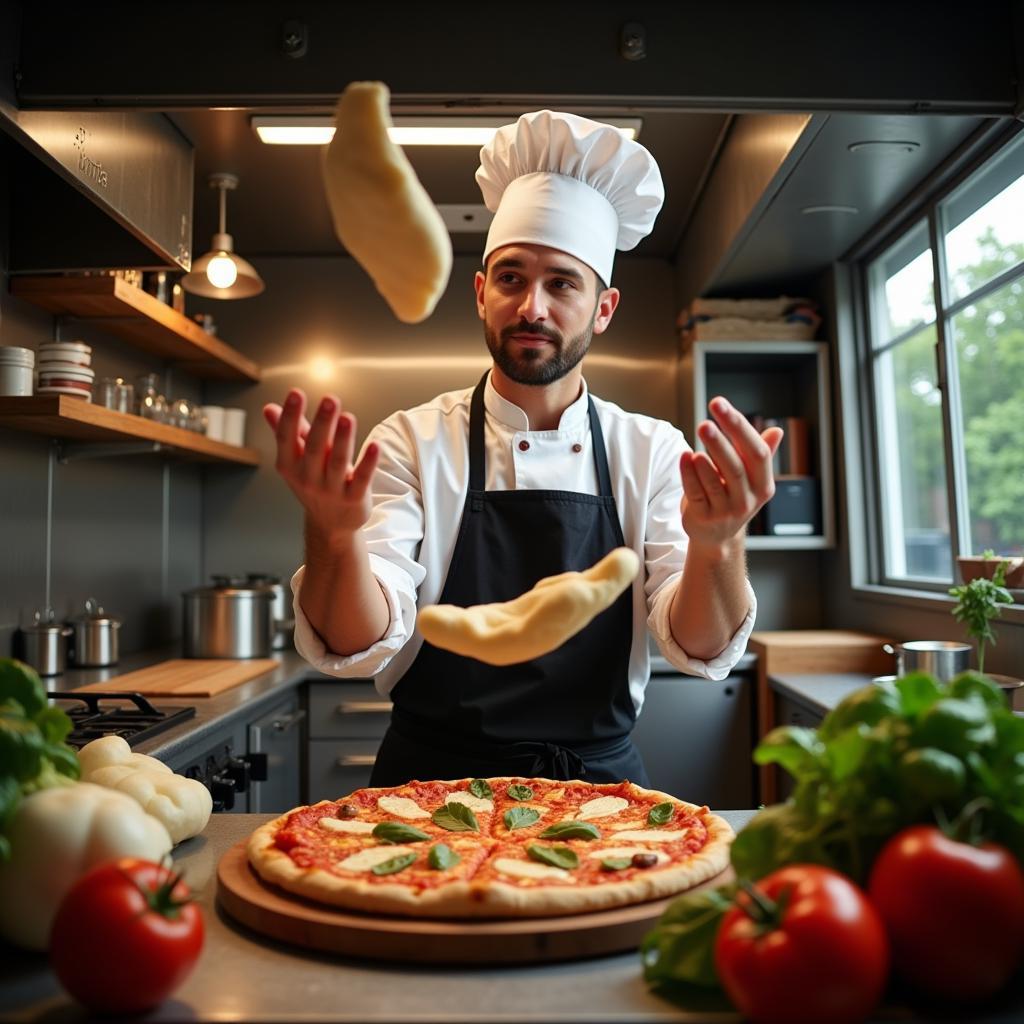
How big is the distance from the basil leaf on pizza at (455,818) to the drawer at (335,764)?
2122 mm

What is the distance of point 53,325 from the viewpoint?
3076mm

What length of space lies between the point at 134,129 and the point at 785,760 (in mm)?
2349

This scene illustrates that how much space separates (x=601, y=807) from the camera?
1319 mm

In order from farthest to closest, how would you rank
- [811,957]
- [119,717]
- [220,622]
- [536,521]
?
[220,622]
[119,717]
[536,521]
[811,957]

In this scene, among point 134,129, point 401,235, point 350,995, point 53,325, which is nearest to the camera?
point 350,995

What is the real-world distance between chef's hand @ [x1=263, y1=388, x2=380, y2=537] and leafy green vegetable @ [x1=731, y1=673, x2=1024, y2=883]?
547 mm

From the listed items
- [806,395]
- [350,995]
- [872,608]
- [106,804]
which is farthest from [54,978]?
[806,395]

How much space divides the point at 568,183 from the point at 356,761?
7.18ft

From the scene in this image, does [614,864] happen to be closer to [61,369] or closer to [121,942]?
[121,942]

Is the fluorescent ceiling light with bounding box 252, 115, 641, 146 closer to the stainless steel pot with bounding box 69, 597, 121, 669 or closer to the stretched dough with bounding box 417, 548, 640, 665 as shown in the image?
the stainless steel pot with bounding box 69, 597, 121, 669

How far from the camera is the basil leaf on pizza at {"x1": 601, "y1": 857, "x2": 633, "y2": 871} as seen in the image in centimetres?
104

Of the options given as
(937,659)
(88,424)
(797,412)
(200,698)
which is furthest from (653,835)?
(797,412)

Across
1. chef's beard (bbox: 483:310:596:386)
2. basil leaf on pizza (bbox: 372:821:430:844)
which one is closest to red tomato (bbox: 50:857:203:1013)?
basil leaf on pizza (bbox: 372:821:430:844)

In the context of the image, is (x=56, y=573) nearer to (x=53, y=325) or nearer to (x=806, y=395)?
(x=53, y=325)
